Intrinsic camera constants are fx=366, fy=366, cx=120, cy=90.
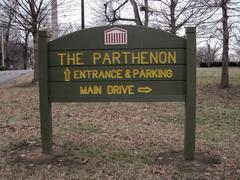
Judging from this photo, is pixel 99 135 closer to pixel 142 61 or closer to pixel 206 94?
pixel 142 61

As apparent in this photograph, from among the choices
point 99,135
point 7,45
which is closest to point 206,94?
point 99,135

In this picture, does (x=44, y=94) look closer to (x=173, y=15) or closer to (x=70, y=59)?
(x=70, y=59)

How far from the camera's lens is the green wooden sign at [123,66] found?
16.8 ft

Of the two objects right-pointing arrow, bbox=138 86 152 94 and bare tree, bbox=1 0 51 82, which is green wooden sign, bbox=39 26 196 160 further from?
bare tree, bbox=1 0 51 82

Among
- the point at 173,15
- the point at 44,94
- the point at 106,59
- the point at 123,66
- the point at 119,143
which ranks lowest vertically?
the point at 119,143

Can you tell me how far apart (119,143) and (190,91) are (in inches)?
65.6

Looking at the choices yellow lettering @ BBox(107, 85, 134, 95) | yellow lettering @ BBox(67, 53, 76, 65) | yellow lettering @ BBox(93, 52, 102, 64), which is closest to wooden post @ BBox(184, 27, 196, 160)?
yellow lettering @ BBox(107, 85, 134, 95)

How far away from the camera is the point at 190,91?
16.8ft

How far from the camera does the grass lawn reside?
187 inches

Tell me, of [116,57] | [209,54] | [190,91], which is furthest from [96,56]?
[209,54]

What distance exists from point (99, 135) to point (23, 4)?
1096 centimetres

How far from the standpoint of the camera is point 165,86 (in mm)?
5141

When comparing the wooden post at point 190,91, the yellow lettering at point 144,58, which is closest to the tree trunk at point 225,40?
the wooden post at point 190,91

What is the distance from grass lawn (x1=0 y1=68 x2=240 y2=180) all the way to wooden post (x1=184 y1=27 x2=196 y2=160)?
0.24 meters
